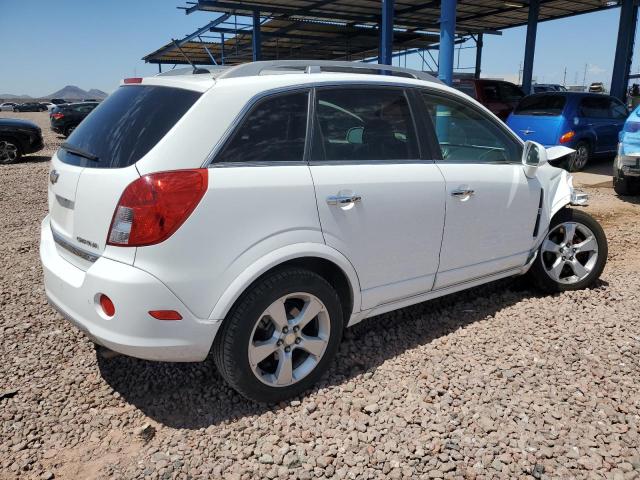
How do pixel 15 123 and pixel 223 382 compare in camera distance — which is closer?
pixel 223 382

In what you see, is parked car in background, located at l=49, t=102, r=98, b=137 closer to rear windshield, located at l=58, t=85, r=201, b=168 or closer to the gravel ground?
the gravel ground

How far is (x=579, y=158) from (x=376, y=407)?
1026 centimetres

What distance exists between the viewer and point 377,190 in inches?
116

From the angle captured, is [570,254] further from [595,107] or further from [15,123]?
[15,123]

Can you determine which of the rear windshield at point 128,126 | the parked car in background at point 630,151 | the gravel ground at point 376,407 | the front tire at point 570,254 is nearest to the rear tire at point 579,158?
the parked car in background at point 630,151

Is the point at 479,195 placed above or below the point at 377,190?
below

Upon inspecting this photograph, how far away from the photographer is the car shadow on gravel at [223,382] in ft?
9.40

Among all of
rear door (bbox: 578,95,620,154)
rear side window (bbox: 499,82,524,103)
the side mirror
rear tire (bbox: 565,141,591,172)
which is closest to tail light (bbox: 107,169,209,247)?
the side mirror

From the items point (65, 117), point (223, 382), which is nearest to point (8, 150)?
point (65, 117)

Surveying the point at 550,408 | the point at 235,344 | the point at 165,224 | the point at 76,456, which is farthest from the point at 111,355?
the point at 550,408

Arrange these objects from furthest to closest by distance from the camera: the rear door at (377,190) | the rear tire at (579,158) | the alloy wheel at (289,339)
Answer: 1. the rear tire at (579,158)
2. the rear door at (377,190)
3. the alloy wheel at (289,339)

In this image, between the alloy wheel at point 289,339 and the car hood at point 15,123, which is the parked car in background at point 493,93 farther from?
the alloy wheel at point 289,339

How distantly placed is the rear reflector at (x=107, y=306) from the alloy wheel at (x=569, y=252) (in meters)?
3.20

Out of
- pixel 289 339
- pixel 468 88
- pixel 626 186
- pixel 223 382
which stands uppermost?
pixel 468 88
